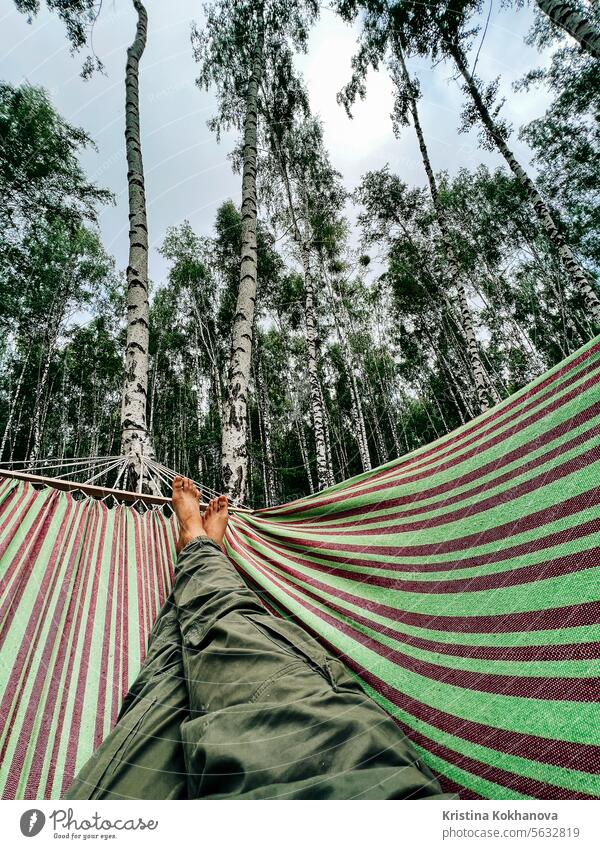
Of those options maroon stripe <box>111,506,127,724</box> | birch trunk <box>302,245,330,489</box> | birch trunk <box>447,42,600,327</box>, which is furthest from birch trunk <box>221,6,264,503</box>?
birch trunk <box>447,42,600,327</box>

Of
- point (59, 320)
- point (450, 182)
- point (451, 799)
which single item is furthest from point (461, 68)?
point (59, 320)

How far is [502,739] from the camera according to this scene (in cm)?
63

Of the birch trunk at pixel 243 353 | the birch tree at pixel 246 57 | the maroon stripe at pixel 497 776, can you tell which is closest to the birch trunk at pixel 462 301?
the birch tree at pixel 246 57

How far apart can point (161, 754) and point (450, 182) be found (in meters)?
12.2

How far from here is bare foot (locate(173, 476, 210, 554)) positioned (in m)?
1.48

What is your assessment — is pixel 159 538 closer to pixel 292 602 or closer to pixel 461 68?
pixel 292 602

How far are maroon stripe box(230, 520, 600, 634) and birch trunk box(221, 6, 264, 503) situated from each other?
1.44 m

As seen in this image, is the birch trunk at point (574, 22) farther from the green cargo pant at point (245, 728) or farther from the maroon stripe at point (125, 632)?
the maroon stripe at point (125, 632)

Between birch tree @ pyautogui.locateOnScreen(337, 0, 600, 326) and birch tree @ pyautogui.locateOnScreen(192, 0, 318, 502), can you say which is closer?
birch tree @ pyautogui.locateOnScreen(192, 0, 318, 502)

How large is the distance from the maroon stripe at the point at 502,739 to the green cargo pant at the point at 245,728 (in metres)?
0.09

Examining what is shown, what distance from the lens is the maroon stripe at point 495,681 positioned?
58 centimetres

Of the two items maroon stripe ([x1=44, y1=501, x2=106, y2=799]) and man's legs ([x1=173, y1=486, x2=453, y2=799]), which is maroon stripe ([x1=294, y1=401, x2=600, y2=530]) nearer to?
man's legs ([x1=173, y1=486, x2=453, y2=799])

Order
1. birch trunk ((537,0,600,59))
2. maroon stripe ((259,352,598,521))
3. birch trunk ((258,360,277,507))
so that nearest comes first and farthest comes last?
maroon stripe ((259,352,598,521)), birch trunk ((537,0,600,59)), birch trunk ((258,360,277,507))
